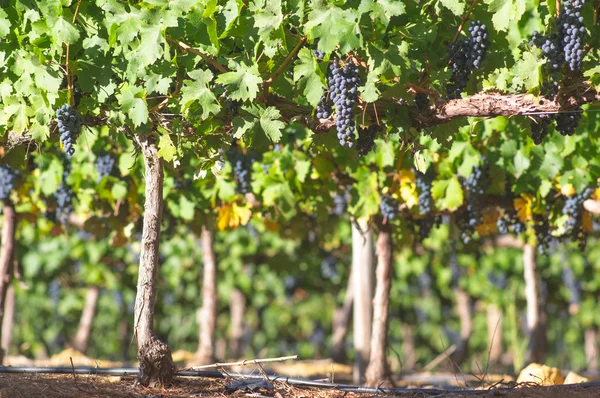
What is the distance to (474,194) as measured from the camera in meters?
7.11

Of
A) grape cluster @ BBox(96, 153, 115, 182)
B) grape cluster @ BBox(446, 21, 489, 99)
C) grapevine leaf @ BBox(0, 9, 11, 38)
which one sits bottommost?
grape cluster @ BBox(446, 21, 489, 99)

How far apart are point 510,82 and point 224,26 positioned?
1.50 m

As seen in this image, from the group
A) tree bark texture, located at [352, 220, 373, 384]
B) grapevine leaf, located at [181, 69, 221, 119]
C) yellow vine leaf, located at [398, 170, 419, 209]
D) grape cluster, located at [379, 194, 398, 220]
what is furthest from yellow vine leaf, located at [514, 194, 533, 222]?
grapevine leaf, located at [181, 69, 221, 119]

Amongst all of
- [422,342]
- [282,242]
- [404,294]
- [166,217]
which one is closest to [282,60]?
[166,217]

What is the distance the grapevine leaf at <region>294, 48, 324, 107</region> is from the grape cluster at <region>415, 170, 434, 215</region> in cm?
309

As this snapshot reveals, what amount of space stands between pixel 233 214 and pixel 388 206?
164 centimetres

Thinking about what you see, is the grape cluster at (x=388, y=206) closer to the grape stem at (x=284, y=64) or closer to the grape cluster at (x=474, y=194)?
the grape cluster at (x=474, y=194)

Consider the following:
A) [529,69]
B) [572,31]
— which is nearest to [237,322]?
[529,69]

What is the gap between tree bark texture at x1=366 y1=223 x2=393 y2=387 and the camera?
7.35m

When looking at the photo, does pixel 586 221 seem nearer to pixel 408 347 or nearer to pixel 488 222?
pixel 488 222

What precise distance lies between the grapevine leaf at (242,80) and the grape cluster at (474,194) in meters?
3.15

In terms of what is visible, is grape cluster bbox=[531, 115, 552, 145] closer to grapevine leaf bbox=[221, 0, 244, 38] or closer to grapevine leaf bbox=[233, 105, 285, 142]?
grapevine leaf bbox=[233, 105, 285, 142]

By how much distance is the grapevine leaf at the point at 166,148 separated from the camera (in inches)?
183

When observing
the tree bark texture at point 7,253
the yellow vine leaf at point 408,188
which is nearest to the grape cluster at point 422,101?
the yellow vine leaf at point 408,188
